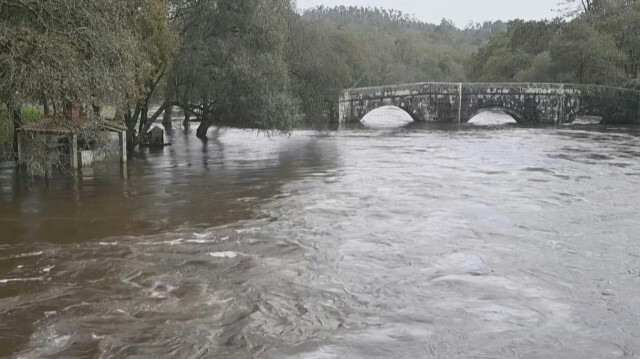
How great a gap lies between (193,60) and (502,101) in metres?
28.8

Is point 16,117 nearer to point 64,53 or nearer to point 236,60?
point 64,53

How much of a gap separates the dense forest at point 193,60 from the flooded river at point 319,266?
2.40m

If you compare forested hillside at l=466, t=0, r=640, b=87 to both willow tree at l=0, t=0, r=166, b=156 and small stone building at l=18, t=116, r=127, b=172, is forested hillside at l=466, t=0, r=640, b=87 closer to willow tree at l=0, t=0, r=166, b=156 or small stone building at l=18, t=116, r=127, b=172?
small stone building at l=18, t=116, r=127, b=172

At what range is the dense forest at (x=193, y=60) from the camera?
1122cm

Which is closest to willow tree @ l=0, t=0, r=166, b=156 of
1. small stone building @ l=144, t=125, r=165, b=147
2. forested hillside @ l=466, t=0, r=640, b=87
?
small stone building @ l=144, t=125, r=165, b=147

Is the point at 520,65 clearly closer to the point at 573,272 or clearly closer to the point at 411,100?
the point at 411,100

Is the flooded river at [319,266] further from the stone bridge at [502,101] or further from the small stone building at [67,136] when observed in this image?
the stone bridge at [502,101]

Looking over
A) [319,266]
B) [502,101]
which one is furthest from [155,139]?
[502,101]

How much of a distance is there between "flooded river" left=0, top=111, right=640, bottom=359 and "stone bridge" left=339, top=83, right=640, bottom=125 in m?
27.2

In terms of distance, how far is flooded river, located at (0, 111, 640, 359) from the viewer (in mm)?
6008

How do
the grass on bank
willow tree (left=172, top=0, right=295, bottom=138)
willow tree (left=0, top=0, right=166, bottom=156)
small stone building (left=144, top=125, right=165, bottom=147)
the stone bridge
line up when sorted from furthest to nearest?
the stone bridge → small stone building (left=144, top=125, right=165, bottom=147) → willow tree (left=172, top=0, right=295, bottom=138) → the grass on bank → willow tree (left=0, top=0, right=166, bottom=156)

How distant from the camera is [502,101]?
1740 inches

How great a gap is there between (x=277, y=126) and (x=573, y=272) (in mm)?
14327

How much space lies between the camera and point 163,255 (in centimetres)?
882
